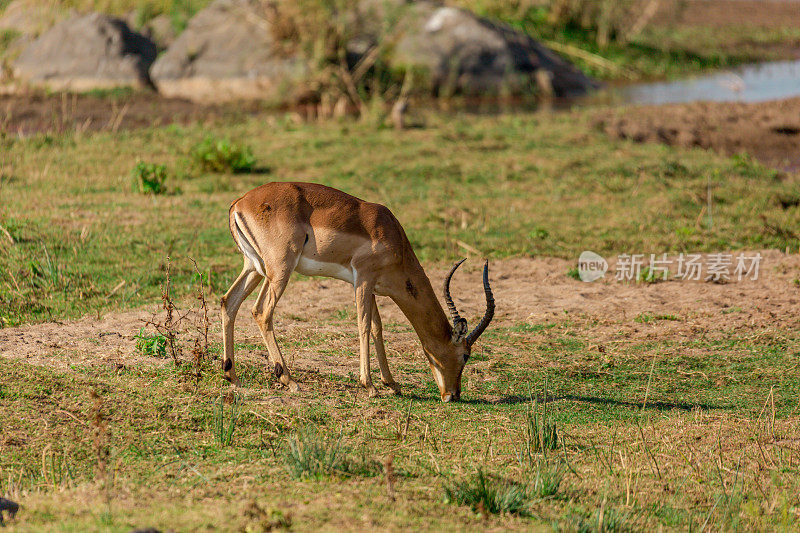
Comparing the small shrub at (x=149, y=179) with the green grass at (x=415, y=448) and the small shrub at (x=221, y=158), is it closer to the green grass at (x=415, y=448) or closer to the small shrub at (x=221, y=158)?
the small shrub at (x=221, y=158)

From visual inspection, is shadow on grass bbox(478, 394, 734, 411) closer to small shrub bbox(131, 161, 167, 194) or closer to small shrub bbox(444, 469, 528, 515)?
small shrub bbox(444, 469, 528, 515)

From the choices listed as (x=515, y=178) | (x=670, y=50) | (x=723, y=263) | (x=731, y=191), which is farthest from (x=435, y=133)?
(x=670, y=50)

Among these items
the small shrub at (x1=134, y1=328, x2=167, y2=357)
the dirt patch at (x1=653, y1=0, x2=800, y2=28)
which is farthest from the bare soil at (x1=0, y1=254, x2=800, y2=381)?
the dirt patch at (x1=653, y1=0, x2=800, y2=28)

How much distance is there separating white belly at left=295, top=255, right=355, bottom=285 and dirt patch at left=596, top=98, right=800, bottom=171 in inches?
408

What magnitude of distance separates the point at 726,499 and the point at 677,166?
914 cm

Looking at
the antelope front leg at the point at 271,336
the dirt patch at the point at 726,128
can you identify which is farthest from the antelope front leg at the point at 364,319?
the dirt patch at the point at 726,128

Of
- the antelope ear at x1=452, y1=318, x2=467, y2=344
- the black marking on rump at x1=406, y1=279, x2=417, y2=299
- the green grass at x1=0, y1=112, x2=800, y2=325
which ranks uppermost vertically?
the black marking on rump at x1=406, y1=279, x2=417, y2=299

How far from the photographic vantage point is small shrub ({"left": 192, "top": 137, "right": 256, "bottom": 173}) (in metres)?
13.0

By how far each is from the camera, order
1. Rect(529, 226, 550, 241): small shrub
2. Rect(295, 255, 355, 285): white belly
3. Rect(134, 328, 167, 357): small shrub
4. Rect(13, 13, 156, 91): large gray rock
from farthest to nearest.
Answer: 1. Rect(13, 13, 156, 91): large gray rock
2. Rect(529, 226, 550, 241): small shrub
3. Rect(134, 328, 167, 357): small shrub
4. Rect(295, 255, 355, 285): white belly

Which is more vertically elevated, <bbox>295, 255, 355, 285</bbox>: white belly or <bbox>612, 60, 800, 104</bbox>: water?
<bbox>295, 255, 355, 285</bbox>: white belly

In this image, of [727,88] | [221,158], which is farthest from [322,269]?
[727,88]

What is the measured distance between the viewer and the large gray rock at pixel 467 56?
21.2 meters

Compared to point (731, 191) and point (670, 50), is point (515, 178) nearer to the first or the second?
point (731, 191)

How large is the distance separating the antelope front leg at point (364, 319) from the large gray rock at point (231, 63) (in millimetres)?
13860
